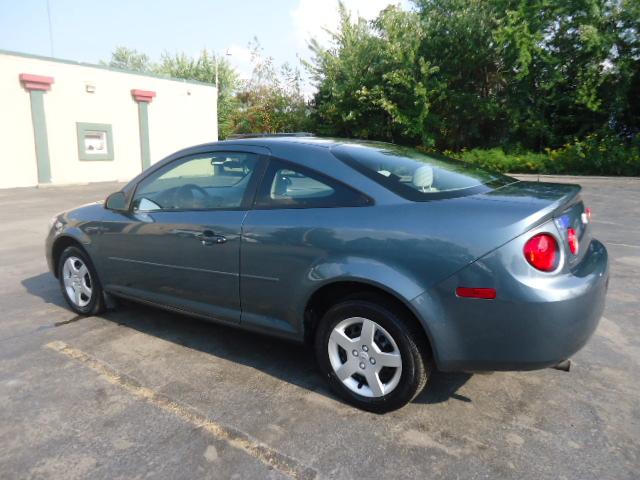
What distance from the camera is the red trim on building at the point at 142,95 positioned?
64.0 ft

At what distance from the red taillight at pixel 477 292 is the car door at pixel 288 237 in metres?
0.58

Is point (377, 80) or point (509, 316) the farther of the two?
point (377, 80)

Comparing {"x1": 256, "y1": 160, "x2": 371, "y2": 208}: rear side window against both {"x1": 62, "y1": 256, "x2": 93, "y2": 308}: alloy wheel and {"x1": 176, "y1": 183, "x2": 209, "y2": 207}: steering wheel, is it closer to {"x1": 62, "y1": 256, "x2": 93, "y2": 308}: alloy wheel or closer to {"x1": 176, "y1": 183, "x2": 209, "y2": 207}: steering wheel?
{"x1": 176, "y1": 183, "x2": 209, "y2": 207}: steering wheel

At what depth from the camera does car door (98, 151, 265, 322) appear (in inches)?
127

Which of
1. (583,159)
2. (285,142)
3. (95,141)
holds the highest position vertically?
(95,141)

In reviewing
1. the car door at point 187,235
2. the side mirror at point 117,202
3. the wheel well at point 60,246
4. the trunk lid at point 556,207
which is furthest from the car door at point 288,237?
the wheel well at point 60,246

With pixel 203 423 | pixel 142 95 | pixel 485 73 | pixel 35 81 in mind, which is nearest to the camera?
pixel 203 423

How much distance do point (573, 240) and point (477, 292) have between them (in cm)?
65

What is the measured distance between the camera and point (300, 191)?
300 centimetres

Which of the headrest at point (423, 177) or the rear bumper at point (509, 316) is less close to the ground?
the headrest at point (423, 177)

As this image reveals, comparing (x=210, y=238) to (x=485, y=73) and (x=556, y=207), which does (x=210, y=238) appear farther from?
(x=485, y=73)

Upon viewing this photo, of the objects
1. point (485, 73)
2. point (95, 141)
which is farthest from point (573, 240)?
point (485, 73)

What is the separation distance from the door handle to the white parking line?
98 centimetres

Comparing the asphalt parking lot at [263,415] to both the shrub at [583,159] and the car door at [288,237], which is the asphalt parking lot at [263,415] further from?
the shrub at [583,159]
